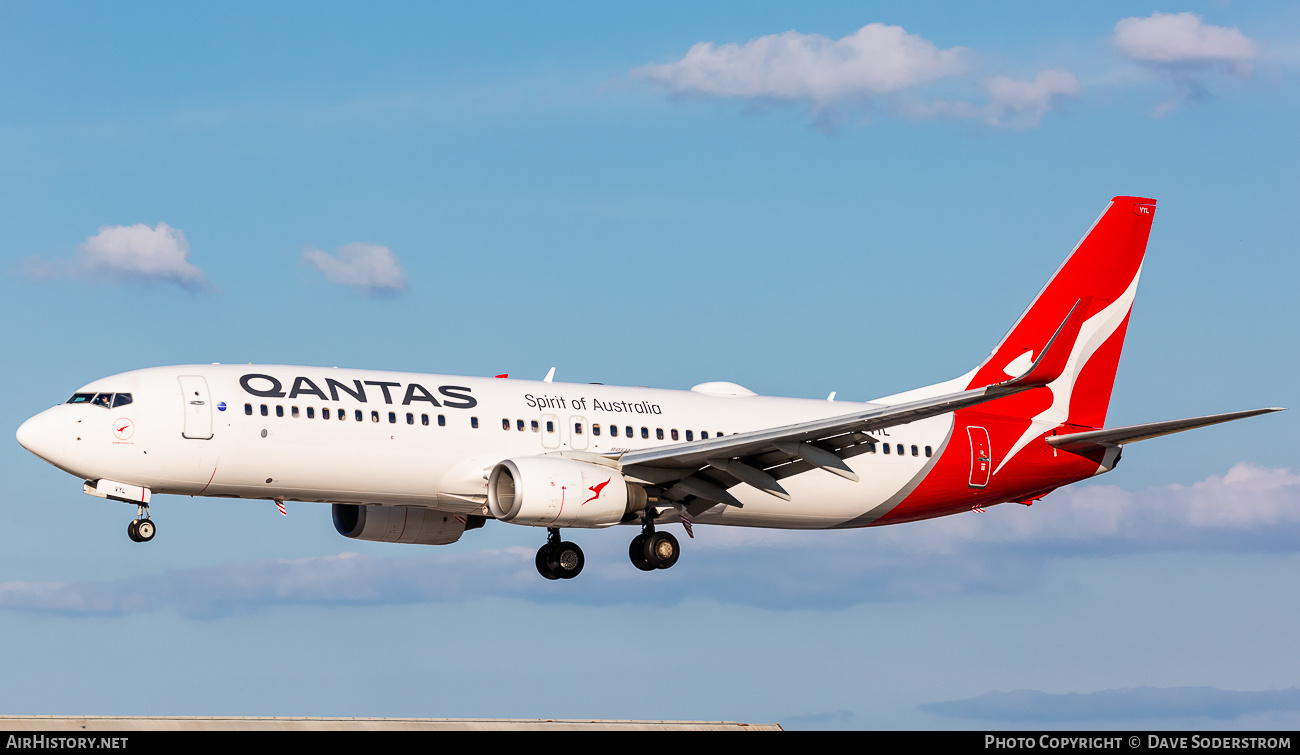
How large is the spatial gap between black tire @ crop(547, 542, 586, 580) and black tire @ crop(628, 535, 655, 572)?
4.67ft

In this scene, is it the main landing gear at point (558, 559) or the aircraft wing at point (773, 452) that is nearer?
the aircraft wing at point (773, 452)

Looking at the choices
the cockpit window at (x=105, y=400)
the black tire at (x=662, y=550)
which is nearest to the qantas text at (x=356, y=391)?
the cockpit window at (x=105, y=400)

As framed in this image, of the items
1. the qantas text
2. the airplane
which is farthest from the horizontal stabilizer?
→ the qantas text

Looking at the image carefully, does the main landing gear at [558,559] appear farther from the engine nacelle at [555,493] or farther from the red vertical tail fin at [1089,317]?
the red vertical tail fin at [1089,317]

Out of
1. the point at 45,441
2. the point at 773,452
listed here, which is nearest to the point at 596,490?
the point at 773,452

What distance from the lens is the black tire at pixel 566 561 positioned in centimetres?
4416

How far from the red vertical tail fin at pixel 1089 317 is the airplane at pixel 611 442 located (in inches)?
2.4

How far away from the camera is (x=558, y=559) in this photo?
146 ft

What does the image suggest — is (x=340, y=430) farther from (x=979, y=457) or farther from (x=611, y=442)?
(x=979, y=457)

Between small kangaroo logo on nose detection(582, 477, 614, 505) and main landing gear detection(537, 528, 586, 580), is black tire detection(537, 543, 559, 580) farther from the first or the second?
small kangaroo logo on nose detection(582, 477, 614, 505)

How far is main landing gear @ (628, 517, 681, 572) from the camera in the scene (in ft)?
143

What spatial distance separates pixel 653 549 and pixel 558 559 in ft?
9.05
